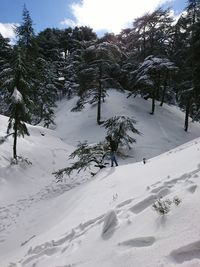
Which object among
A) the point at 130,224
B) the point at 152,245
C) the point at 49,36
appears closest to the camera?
the point at 152,245

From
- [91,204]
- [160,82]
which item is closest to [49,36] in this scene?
[160,82]

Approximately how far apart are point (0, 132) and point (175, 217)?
21.0 metres

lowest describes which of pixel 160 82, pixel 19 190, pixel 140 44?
pixel 19 190

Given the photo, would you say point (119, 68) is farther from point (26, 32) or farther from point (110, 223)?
point (110, 223)

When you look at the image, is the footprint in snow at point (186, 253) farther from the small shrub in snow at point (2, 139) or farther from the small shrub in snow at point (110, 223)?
the small shrub in snow at point (2, 139)

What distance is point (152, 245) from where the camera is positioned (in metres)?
4.14

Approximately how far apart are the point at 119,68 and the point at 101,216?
107 ft

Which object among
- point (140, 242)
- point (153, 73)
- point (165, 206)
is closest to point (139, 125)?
point (153, 73)

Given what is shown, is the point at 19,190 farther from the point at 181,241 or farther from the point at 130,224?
the point at 181,241

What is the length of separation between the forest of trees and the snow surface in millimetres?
5341

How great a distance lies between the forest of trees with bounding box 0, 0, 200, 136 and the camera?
2559cm

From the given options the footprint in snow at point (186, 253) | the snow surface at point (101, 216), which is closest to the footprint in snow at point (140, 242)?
the snow surface at point (101, 216)

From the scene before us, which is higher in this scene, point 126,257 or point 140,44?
point 140,44

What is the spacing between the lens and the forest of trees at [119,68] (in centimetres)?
2559
